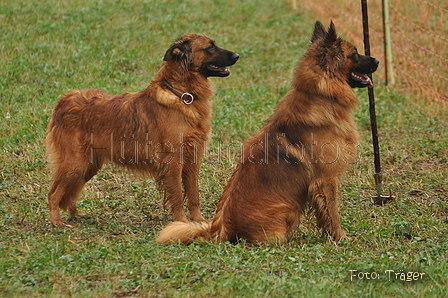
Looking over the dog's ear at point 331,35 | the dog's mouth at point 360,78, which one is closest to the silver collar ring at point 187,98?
the dog's ear at point 331,35

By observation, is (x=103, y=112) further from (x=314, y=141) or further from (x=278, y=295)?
(x=278, y=295)

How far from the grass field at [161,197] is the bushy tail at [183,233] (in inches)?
7.4

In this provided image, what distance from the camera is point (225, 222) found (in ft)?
16.4

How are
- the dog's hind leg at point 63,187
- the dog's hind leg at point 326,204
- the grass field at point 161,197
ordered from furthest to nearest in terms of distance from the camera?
the dog's hind leg at point 63,187 → the dog's hind leg at point 326,204 → the grass field at point 161,197

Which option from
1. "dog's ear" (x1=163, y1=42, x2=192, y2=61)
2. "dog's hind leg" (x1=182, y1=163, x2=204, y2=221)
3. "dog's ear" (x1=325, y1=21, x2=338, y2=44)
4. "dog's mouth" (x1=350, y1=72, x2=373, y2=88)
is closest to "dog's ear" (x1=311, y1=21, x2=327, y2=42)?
"dog's ear" (x1=325, y1=21, x2=338, y2=44)

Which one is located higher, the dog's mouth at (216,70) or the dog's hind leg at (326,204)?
the dog's mouth at (216,70)

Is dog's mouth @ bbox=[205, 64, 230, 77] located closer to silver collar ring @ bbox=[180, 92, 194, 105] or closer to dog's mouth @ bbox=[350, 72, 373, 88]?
silver collar ring @ bbox=[180, 92, 194, 105]

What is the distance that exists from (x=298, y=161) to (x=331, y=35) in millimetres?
1212

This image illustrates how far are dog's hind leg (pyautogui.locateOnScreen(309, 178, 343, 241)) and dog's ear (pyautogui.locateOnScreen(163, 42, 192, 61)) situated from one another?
1982 mm

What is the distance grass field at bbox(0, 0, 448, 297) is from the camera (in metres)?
4.21

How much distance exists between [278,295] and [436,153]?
186 inches

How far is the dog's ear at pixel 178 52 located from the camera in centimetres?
593

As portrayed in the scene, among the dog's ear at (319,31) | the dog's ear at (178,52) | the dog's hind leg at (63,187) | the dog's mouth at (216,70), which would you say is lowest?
the dog's hind leg at (63,187)

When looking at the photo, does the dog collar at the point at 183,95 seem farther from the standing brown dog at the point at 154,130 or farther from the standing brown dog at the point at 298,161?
the standing brown dog at the point at 298,161
